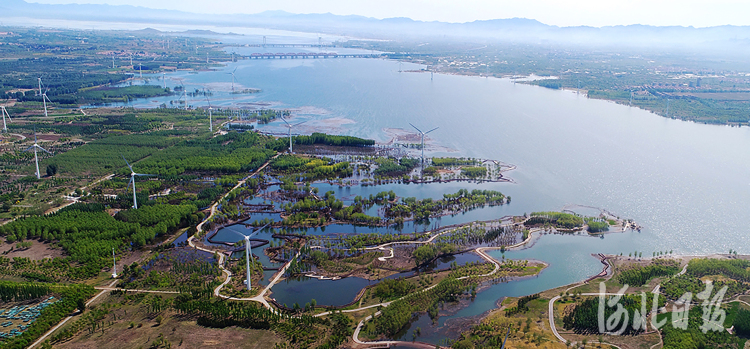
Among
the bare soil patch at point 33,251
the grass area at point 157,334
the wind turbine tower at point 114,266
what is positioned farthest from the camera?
the bare soil patch at point 33,251

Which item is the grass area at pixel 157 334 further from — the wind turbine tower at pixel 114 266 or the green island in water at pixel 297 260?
the wind turbine tower at pixel 114 266

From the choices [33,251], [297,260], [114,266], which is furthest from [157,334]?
[33,251]

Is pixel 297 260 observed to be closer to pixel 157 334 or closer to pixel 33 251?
pixel 157 334

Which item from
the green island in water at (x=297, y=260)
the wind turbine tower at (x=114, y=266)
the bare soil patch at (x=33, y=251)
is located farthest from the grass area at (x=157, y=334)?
the bare soil patch at (x=33, y=251)

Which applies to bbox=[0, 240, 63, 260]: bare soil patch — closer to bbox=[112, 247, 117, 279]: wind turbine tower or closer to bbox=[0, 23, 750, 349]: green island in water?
bbox=[0, 23, 750, 349]: green island in water

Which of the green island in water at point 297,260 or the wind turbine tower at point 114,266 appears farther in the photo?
the wind turbine tower at point 114,266

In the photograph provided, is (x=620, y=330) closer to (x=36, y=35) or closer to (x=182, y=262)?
(x=182, y=262)

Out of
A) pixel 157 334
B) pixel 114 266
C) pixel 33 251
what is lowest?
pixel 157 334

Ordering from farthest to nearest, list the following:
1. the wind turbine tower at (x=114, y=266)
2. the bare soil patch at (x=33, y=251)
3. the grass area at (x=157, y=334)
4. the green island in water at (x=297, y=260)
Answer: the bare soil patch at (x=33, y=251) → the wind turbine tower at (x=114, y=266) → the green island in water at (x=297, y=260) → the grass area at (x=157, y=334)

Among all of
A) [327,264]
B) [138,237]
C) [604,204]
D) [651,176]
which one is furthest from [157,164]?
[651,176]

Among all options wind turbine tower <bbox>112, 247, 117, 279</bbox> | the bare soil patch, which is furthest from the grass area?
the bare soil patch

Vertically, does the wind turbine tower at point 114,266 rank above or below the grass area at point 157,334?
above
